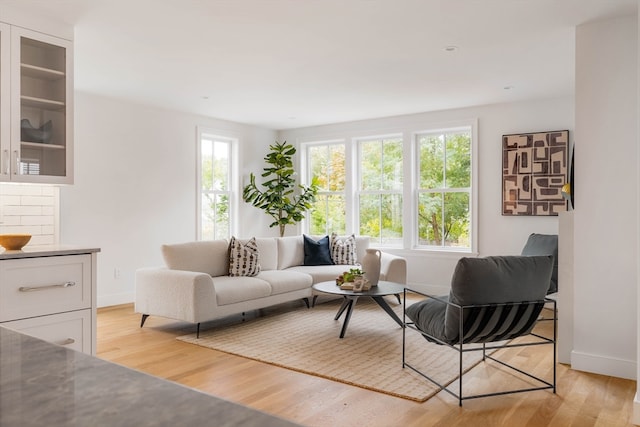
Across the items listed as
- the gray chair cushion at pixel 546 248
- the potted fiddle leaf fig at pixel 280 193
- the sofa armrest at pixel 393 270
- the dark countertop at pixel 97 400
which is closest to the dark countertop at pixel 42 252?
the dark countertop at pixel 97 400

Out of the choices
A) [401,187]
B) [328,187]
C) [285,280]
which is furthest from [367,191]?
[285,280]

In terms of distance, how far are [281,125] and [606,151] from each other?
5005mm

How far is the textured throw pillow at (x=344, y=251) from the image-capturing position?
6316mm

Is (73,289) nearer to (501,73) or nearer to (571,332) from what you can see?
(571,332)

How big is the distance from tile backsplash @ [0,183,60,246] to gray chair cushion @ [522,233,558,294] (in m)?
4.84

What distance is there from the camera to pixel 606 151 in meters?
3.40

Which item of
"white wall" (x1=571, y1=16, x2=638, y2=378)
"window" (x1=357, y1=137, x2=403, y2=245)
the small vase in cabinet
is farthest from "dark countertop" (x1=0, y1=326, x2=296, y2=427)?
"window" (x1=357, y1=137, x2=403, y2=245)

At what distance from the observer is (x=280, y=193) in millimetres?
7352

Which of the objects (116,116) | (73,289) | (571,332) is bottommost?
(571,332)

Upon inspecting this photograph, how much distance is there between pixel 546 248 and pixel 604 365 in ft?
6.00

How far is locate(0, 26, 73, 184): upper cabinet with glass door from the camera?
3.14 m

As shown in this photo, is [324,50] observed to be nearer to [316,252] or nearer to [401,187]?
[316,252]

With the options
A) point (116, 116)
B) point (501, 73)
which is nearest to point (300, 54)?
point (501, 73)

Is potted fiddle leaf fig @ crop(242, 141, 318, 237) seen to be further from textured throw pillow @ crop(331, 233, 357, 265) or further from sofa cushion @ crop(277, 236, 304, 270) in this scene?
textured throw pillow @ crop(331, 233, 357, 265)
